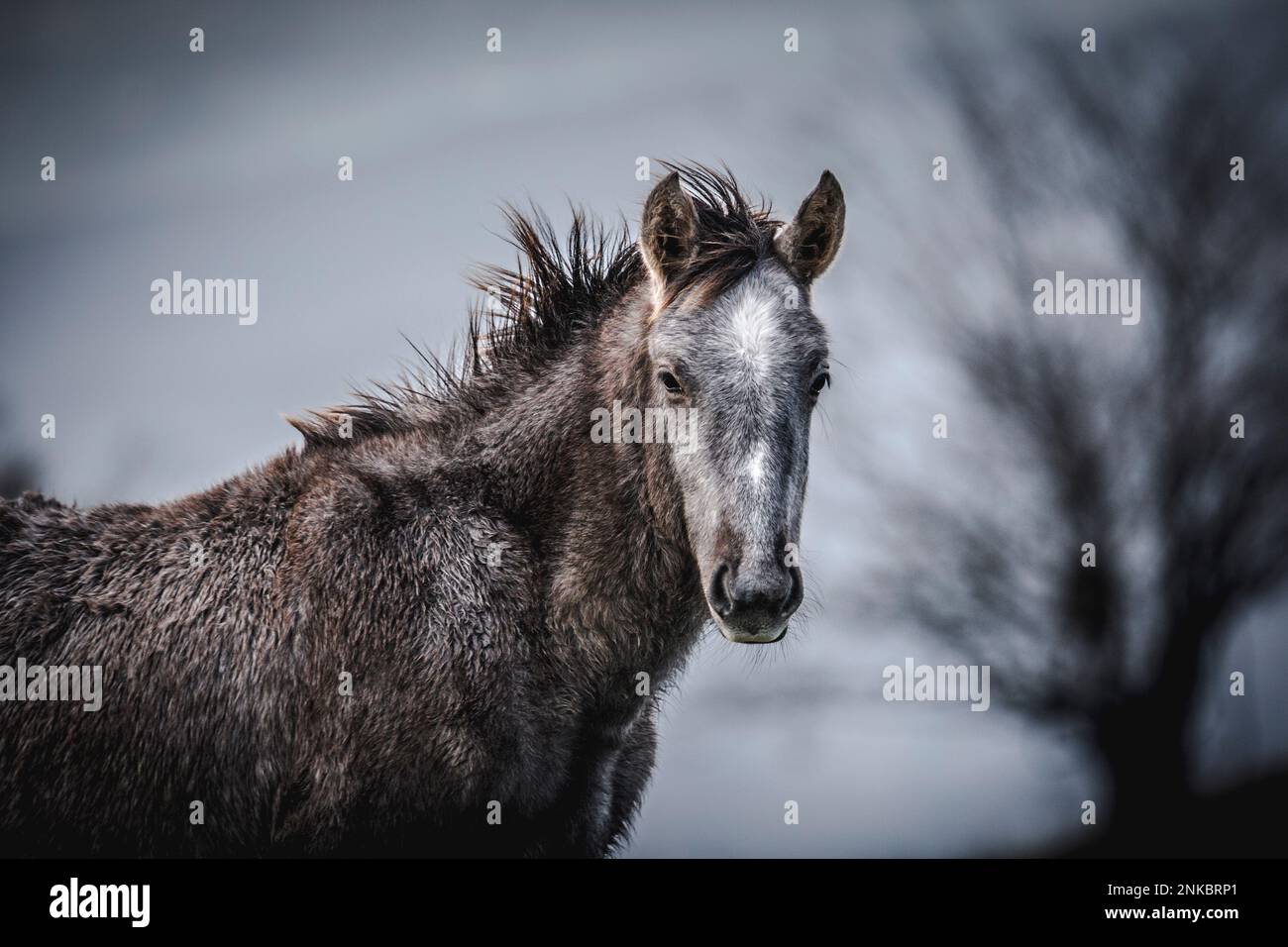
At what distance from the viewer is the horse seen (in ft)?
15.8

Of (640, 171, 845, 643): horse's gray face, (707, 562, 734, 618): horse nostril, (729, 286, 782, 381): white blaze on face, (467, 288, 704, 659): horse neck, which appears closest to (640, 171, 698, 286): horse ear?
(640, 171, 845, 643): horse's gray face

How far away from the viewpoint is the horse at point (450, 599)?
4816 mm

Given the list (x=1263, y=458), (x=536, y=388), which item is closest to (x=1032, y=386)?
(x=1263, y=458)

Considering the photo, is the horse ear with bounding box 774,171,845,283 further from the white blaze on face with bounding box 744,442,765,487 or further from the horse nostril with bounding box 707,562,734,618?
the horse nostril with bounding box 707,562,734,618

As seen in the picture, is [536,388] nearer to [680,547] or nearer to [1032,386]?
[680,547]

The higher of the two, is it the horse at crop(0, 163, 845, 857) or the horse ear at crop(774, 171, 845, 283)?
the horse ear at crop(774, 171, 845, 283)

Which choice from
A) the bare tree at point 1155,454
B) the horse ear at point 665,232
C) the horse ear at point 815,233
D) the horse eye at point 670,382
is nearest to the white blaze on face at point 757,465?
the horse eye at point 670,382

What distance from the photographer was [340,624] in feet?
16.4

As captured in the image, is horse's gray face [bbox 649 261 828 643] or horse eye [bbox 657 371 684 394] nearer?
horse's gray face [bbox 649 261 828 643]

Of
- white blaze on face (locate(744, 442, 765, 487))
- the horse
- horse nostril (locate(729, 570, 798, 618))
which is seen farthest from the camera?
the horse

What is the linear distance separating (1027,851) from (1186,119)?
7.90 metres

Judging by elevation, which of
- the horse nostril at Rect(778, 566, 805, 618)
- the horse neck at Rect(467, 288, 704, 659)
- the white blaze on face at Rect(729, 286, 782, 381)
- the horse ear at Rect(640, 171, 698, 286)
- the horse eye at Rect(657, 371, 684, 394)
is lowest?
the horse nostril at Rect(778, 566, 805, 618)

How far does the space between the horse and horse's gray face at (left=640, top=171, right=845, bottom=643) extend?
0.01 m

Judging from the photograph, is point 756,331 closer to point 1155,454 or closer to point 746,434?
point 746,434
